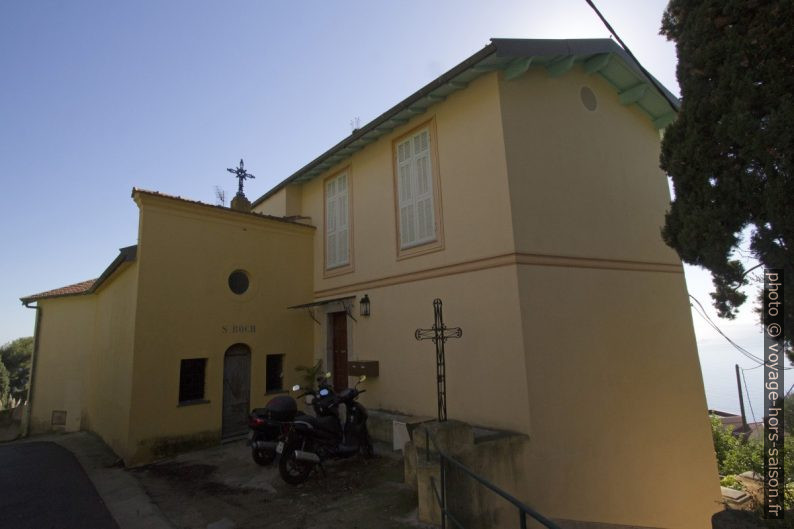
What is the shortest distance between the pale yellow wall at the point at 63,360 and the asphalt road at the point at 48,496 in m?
4.34

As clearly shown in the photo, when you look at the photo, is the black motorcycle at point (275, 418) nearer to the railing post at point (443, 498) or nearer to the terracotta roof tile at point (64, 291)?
the railing post at point (443, 498)

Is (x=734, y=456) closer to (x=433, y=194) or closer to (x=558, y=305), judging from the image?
(x=558, y=305)

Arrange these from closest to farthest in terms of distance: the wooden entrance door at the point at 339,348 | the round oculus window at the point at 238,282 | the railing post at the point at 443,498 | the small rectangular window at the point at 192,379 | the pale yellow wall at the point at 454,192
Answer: the railing post at the point at 443,498
the pale yellow wall at the point at 454,192
the small rectangular window at the point at 192,379
the round oculus window at the point at 238,282
the wooden entrance door at the point at 339,348

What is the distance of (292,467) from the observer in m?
5.84

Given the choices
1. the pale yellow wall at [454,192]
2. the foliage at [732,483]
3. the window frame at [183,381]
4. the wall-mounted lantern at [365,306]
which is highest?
the pale yellow wall at [454,192]

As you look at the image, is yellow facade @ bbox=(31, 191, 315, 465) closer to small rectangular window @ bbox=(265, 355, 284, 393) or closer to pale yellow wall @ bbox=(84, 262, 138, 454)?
pale yellow wall @ bbox=(84, 262, 138, 454)

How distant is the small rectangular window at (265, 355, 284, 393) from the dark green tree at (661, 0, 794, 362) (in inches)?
321

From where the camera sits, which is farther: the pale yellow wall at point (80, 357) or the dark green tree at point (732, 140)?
the pale yellow wall at point (80, 357)

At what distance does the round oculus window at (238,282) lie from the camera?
9.43m

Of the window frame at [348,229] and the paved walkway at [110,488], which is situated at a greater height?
the window frame at [348,229]

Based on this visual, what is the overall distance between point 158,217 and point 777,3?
31.5 feet

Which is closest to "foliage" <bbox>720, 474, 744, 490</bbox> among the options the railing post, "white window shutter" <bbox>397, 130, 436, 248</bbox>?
"white window shutter" <bbox>397, 130, 436, 248</bbox>

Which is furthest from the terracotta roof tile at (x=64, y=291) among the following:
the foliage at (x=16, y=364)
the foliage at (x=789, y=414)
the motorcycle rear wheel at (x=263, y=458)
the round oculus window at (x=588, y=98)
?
the foliage at (x=16, y=364)

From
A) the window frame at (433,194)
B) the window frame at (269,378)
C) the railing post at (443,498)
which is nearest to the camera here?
the railing post at (443,498)
